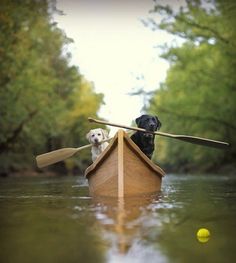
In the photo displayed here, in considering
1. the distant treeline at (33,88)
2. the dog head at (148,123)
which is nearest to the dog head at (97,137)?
the dog head at (148,123)

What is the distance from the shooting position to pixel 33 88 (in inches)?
1030

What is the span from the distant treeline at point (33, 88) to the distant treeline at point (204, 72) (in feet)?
20.9

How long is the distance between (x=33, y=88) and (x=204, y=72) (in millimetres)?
9838

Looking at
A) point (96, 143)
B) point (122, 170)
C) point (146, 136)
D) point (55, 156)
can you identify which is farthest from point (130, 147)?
point (55, 156)

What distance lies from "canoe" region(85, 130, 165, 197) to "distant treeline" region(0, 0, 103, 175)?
15.6 metres

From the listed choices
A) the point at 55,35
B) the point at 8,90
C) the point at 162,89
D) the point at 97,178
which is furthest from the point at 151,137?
the point at 162,89

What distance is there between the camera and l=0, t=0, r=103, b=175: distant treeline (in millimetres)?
23061

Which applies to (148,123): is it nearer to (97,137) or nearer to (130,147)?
(97,137)

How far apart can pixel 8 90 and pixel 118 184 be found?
18.1 metres

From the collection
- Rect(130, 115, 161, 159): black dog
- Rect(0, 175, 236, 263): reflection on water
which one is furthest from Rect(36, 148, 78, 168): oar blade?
Rect(0, 175, 236, 263): reflection on water

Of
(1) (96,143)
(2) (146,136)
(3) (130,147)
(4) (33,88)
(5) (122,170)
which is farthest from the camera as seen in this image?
(4) (33,88)

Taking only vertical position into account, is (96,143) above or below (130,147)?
above

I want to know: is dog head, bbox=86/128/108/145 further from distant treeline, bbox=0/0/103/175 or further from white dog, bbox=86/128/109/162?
distant treeline, bbox=0/0/103/175

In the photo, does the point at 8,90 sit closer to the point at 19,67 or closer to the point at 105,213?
the point at 19,67
